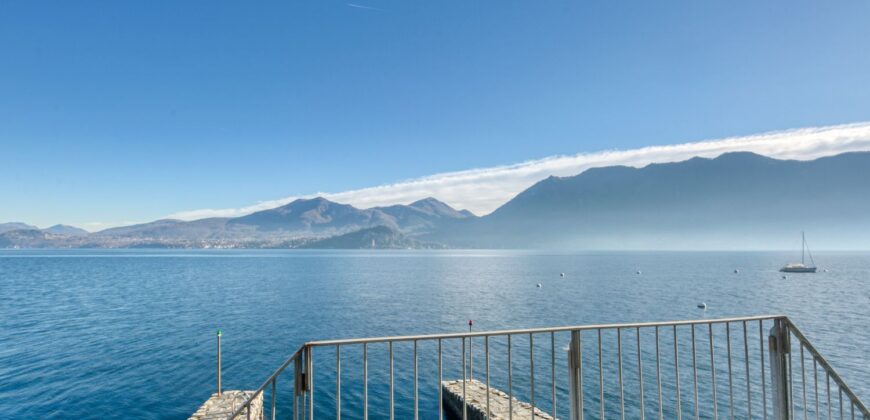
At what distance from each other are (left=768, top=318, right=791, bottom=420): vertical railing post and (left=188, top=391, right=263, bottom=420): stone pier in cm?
1435

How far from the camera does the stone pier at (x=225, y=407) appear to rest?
14.5 meters

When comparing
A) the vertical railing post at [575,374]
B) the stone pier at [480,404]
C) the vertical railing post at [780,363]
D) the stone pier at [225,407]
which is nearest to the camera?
the vertical railing post at [575,374]

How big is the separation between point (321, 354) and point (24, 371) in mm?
14417

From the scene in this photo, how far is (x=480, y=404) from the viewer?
16.3 m

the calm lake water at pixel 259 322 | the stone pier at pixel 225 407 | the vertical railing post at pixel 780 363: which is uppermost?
the vertical railing post at pixel 780 363

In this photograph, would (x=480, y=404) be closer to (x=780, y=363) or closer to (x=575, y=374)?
(x=780, y=363)

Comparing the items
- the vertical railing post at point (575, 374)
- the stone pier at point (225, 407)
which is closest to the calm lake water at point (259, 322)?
the stone pier at point (225, 407)

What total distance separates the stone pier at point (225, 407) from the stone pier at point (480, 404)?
22.9ft

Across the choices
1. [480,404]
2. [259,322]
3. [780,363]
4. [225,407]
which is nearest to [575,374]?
[780,363]

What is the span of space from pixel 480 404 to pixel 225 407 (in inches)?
369

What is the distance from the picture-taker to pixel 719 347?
28812 millimetres

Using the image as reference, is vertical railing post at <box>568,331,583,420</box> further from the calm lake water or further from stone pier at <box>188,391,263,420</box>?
the calm lake water

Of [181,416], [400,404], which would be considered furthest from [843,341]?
[181,416]

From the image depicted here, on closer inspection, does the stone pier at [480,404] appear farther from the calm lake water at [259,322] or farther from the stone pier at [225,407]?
the stone pier at [225,407]
